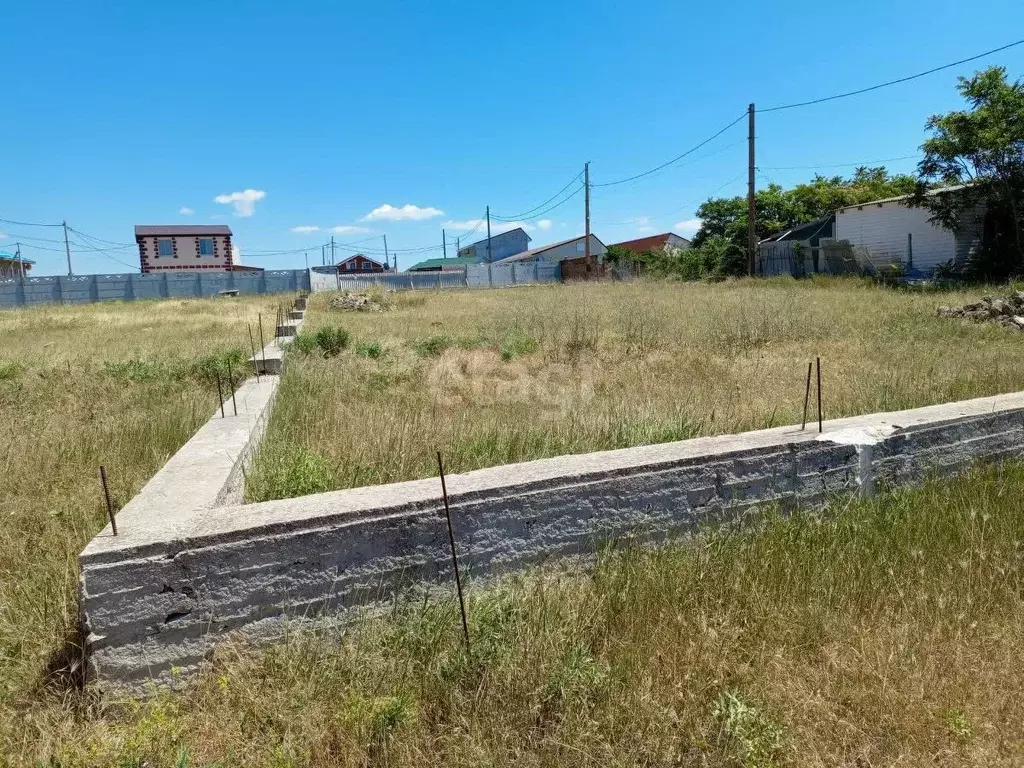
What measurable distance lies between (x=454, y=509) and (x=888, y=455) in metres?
2.50

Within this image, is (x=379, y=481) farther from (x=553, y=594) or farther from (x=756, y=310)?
(x=756, y=310)

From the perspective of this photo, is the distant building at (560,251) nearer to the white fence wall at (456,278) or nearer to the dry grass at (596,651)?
the white fence wall at (456,278)

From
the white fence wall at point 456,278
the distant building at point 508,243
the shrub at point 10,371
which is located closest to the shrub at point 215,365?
the shrub at point 10,371

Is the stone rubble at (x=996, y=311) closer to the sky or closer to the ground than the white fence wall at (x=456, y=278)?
closer to the ground

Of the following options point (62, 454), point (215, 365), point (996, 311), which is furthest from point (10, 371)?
point (996, 311)

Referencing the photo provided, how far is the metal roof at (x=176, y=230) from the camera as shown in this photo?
190 ft

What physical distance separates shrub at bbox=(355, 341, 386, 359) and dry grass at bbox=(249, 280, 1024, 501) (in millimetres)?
128

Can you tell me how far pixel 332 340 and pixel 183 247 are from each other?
5844 centimetres

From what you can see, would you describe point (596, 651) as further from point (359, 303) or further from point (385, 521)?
point (359, 303)

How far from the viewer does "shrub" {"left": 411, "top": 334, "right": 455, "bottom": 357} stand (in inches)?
384

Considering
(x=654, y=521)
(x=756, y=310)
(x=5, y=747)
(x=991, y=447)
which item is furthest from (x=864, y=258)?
(x=5, y=747)

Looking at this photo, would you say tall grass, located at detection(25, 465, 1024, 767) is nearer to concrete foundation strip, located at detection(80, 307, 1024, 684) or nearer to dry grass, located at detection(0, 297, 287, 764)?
concrete foundation strip, located at detection(80, 307, 1024, 684)

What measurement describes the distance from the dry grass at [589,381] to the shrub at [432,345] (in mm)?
54

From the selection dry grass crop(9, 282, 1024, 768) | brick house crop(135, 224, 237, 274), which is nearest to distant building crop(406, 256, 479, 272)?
brick house crop(135, 224, 237, 274)
